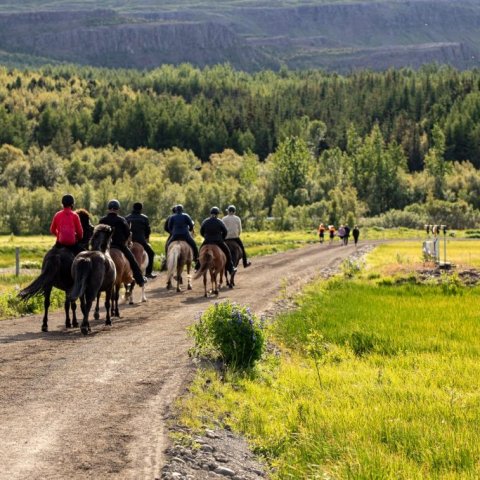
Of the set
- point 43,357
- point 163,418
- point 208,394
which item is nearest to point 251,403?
point 208,394

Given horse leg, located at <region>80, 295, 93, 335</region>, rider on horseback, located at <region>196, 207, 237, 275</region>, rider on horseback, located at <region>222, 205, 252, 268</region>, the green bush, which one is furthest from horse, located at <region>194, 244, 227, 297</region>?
the green bush

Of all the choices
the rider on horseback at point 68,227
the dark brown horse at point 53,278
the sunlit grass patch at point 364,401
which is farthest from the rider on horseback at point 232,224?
the dark brown horse at point 53,278

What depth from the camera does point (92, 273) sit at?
2052 cm

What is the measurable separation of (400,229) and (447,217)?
43.6 feet

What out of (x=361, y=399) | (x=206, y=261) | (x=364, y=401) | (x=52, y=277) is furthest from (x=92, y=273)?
(x=206, y=261)

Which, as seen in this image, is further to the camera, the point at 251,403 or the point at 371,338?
the point at 371,338

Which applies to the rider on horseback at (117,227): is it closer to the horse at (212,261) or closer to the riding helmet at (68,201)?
the riding helmet at (68,201)

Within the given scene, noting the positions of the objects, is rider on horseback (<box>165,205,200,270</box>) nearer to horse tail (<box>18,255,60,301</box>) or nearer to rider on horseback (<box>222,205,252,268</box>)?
rider on horseback (<box>222,205,252,268</box>)

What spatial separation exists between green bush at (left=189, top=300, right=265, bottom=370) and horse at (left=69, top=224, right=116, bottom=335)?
386cm

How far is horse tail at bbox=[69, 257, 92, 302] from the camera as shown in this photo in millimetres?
20016

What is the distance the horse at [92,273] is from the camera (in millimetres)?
20109

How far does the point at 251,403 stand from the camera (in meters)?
14.0

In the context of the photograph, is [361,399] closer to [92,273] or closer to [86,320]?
[86,320]

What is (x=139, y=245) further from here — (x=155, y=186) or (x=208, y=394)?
(x=155, y=186)
